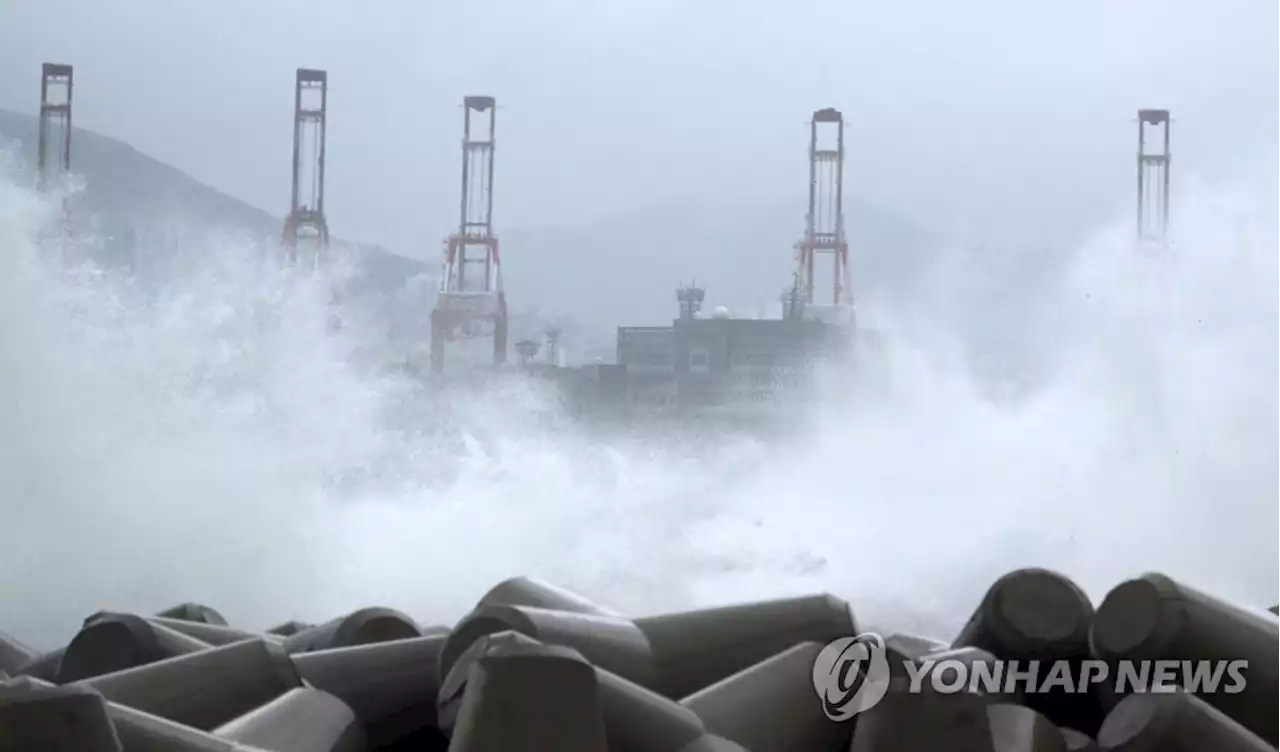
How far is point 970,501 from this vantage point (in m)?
22.8

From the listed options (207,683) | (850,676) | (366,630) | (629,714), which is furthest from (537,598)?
(629,714)

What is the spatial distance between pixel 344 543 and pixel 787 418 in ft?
48.7

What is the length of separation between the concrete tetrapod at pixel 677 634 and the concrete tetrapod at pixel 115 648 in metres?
1.03

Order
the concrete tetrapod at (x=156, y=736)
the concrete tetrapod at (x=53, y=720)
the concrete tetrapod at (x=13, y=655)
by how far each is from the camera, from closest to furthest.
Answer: the concrete tetrapod at (x=53, y=720), the concrete tetrapod at (x=156, y=736), the concrete tetrapod at (x=13, y=655)

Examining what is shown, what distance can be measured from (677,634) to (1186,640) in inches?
46.7

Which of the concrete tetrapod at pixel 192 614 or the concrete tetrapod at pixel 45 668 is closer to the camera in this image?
the concrete tetrapod at pixel 45 668

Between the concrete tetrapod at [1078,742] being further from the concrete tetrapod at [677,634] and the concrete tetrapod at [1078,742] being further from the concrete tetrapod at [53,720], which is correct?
the concrete tetrapod at [53,720]

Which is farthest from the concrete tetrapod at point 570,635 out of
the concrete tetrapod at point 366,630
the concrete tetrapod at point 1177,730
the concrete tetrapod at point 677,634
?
the concrete tetrapod at point 1177,730

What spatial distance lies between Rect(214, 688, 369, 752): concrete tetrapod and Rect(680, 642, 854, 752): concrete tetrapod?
74 cm

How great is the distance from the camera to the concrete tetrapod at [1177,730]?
2.84 meters

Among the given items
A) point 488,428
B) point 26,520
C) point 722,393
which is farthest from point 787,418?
point 26,520

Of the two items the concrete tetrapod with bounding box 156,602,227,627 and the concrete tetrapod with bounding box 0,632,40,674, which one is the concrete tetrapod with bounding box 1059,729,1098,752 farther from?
the concrete tetrapod with bounding box 156,602,227,627

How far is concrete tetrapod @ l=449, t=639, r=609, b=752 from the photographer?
7.84 ft

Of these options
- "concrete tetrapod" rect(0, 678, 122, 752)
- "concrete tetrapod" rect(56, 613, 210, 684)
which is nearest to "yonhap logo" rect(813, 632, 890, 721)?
"concrete tetrapod" rect(0, 678, 122, 752)
